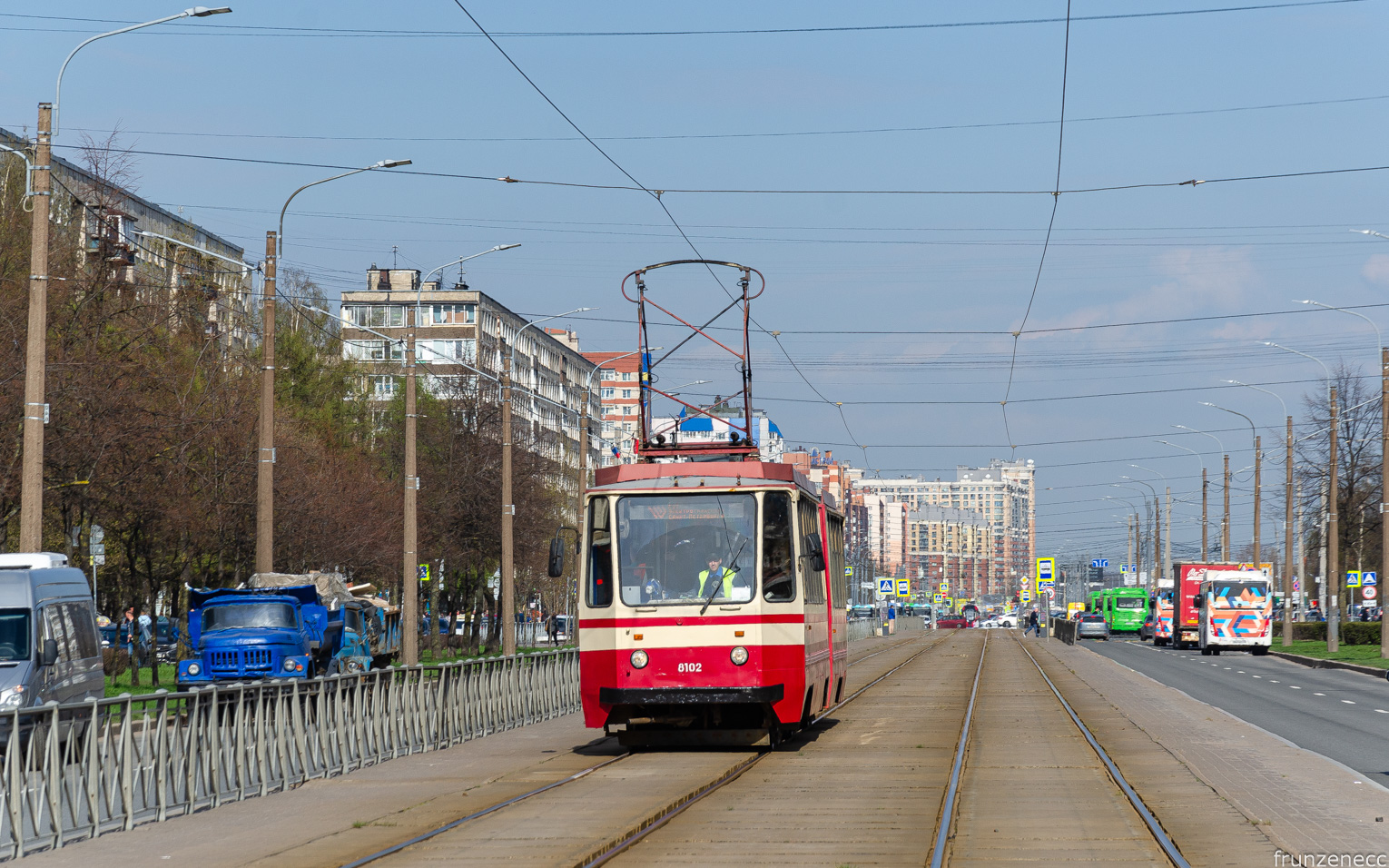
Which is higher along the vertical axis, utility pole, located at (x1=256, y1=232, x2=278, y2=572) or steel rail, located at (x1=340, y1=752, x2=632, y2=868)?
utility pole, located at (x1=256, y1=232, x2=278, y2=572)

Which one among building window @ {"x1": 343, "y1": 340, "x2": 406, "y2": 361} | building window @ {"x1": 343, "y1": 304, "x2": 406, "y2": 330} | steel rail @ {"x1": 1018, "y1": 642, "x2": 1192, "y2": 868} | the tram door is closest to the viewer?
steel rail @ {"x1": 1018, "y1": 642, "x2": 1192, "y2": 868}

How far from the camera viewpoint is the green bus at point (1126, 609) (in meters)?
98.4

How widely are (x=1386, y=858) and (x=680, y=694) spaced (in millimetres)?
8739

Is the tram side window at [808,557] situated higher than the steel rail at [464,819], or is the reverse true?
the tram side window at [808,557]

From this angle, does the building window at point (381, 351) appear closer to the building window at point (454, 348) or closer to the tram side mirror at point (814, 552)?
the building window at point (454, 348)

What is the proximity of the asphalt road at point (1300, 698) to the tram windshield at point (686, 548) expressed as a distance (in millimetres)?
6430

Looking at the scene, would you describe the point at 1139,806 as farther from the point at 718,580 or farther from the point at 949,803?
the point at 718,580

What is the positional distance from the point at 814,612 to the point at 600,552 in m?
2.55

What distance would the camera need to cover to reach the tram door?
18.7 m

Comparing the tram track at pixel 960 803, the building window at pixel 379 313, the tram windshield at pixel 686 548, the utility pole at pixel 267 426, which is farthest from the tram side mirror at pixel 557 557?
the building window at pixel 379 313

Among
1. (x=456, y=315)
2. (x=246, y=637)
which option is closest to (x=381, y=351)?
(x=456, y=315)

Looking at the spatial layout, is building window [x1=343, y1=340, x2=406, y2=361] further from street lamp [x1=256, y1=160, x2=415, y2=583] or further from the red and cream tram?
the red and cream tram

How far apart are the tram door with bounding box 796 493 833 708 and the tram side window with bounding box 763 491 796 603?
20 centimetres

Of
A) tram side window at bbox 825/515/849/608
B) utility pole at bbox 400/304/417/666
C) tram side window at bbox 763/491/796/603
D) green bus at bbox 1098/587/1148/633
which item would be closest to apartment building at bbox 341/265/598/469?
green bus at bbox 1098/587/1148/633
